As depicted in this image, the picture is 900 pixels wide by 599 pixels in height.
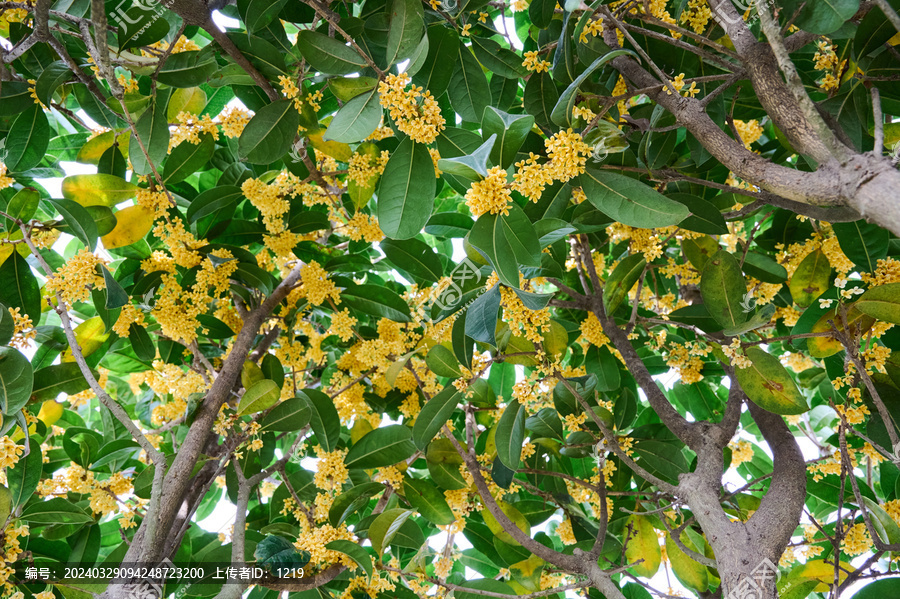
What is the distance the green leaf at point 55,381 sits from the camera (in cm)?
206

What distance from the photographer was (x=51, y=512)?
213 centimetres

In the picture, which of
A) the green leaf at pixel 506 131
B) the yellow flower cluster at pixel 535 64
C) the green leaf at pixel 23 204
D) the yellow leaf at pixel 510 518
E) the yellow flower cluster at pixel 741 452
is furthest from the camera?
the yellow flower cluster at pixel 741 452

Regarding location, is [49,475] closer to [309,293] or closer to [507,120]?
[309,293]

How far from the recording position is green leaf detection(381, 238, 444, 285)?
7.41 feet

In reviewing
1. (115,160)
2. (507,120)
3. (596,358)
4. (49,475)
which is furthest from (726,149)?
(49,475)

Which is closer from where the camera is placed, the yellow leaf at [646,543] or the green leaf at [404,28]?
the green leaf at [404,28]

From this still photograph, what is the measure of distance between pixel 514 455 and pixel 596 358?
0.84 meters

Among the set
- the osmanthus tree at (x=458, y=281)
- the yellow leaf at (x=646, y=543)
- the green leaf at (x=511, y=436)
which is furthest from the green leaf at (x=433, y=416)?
the yellow leaf at (x=646, y=543)

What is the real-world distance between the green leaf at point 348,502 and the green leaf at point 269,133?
3.96 feet

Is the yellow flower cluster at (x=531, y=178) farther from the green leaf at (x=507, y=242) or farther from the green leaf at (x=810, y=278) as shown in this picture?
the green leaf at (x=810, y=278)

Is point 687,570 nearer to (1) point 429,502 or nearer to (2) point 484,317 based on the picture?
(1) point 429,502

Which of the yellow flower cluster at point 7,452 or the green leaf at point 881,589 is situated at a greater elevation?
the yellow flower cluster at point 7,452

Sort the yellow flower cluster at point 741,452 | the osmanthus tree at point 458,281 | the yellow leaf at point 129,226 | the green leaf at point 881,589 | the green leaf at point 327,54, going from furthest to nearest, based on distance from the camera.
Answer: the yellow flower cluster at point 741,452, the yellow leaf at point 129,226, the green leaf at point 881,589, the green leaf at point 327,54, the osmanthus tree at point 458,281

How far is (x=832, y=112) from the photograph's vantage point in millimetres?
1782
